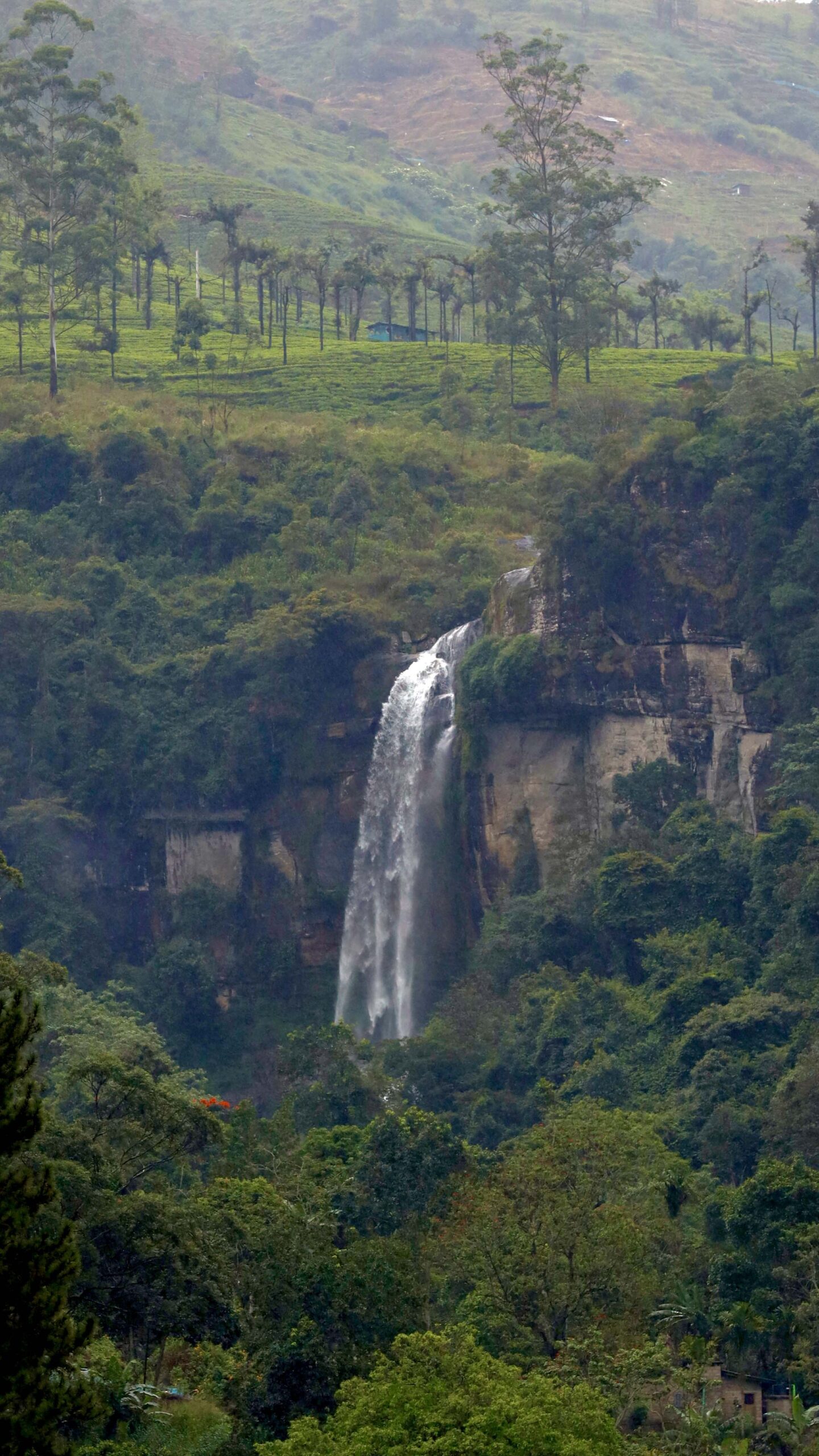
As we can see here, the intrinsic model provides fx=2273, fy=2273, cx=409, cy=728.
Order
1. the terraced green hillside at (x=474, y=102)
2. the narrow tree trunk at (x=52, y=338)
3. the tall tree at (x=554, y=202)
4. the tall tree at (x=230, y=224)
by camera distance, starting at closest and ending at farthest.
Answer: the narrow tree trunk at (x=52, y=338) → the tall tree at (x=554, y=202) → the tall tree at (x=230, y=224) → the terraced green hillside at (x=474, y=102)

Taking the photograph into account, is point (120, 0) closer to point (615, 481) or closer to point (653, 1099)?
point (615, 481)

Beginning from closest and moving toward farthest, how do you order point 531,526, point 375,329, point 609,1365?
point 609,1365
point 531,526
point 375,329

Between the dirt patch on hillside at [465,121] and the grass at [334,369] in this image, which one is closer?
the grass at [334,369]

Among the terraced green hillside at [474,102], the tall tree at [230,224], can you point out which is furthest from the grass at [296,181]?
the tall tree at [230,224]

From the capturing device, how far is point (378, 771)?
51562 millimetres

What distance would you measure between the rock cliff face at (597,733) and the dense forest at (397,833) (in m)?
0.12

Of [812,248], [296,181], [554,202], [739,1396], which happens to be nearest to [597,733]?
[739,1396]

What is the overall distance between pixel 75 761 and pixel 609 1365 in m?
30.3

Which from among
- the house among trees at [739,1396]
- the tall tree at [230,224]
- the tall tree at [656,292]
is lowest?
the house among trees at [739,1396]

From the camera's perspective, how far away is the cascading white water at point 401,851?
50.4 meters

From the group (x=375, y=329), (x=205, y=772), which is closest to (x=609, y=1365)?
(x=205, y=772)

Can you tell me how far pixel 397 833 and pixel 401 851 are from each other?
16.0 inches

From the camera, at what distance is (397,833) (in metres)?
51.0

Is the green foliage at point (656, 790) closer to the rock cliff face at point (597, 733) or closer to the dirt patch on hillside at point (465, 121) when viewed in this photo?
the rock cliff face at point (597, 733)
